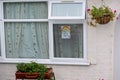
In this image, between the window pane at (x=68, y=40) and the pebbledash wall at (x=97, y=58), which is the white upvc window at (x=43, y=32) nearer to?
the window pane at (x=68, y=40)

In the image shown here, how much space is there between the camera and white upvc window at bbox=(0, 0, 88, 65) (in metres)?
7.99

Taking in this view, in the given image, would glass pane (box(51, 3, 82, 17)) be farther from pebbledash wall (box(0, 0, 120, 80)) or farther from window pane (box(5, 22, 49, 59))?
window pane (box(5, 22, 49, 59))

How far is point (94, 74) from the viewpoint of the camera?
804cm

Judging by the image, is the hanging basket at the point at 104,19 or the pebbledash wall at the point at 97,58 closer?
the hanging basket at the point at 104,19

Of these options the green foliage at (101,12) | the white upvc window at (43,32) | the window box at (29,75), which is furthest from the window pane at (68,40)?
the window box at (29,75)

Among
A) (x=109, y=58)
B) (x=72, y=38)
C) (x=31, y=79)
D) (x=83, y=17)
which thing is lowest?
(x=31, y=79)

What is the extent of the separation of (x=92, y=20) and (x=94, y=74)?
1.37 m

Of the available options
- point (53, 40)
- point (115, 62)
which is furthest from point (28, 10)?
point (115, 62)

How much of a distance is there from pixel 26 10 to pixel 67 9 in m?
1.11

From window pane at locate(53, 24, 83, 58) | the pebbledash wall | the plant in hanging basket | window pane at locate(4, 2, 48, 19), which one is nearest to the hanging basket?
the plant in hanging basket

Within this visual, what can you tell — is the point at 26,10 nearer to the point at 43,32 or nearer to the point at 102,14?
the point at 43,32

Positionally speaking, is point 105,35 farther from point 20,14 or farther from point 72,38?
point 20,14

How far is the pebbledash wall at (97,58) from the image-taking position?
783cm

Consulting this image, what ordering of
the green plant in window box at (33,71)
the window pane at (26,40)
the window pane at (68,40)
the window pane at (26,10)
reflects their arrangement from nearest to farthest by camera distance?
the green plant in window box at (33,71)
the window pane at (68,40)
the window pane at (26,10)
the window pane at (26,40)
